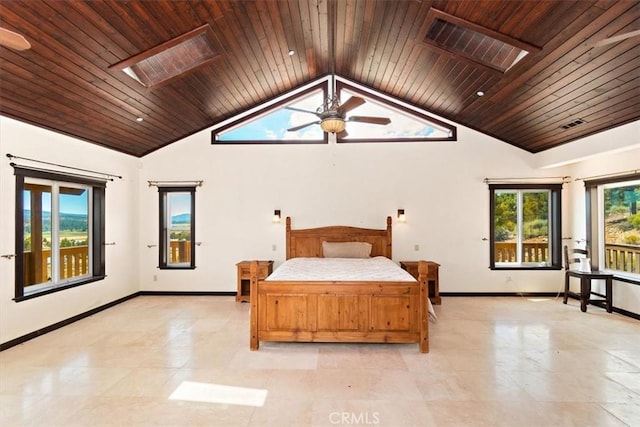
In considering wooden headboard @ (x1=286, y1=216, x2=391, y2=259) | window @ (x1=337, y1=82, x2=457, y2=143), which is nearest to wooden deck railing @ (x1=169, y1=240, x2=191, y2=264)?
wooden headboard @ (x1=286, y1=216, x2=391, y2=259)

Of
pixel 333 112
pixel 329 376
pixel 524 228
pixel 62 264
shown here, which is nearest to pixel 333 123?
pixel 333 112

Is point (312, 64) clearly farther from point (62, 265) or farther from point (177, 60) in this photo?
point (62, 265)

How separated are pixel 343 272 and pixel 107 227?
4.11 meters

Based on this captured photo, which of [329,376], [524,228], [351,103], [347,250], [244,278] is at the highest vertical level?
[351,103]

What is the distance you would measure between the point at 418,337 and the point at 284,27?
4.02m

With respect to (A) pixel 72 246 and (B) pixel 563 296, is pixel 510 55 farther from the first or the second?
(A) pixel 72 246

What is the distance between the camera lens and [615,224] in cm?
523

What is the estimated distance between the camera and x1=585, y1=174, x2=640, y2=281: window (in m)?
4.91

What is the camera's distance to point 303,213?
→ 618 cm

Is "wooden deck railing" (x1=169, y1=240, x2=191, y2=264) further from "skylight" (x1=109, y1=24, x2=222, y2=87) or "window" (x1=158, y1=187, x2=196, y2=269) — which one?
"skylight" (x1=109, y1=24, x2=222, y2=87)

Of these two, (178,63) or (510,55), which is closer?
(510,55)

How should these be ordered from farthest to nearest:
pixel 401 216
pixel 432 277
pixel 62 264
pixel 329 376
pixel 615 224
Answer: pixel 401 216, pixel 432 277, pixel 615 224, pixel 62 264, pixel 329 376

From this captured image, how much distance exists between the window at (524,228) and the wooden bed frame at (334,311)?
348 cm

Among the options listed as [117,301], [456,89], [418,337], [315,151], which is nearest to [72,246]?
[117,301]
